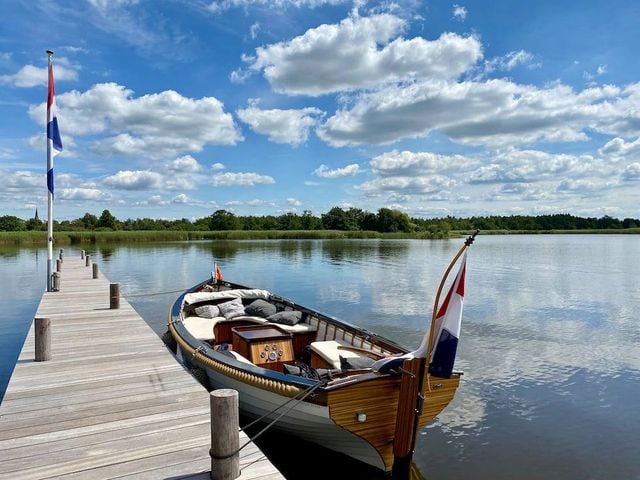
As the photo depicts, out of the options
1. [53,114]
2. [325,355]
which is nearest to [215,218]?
[53,114]

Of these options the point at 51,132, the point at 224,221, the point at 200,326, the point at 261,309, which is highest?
the point at 51,132

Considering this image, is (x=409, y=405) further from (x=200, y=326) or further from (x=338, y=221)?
(x=338, y=221)

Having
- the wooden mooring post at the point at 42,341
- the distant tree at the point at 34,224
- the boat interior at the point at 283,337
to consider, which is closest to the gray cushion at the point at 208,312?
the boat interior at the point at 283,337

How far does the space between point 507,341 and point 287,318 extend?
699 cm

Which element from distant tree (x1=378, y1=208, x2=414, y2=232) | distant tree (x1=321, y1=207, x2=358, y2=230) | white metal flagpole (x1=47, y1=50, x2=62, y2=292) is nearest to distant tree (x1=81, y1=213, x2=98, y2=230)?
distant tree (x1=321, y1=207, x2=358, y2=230)

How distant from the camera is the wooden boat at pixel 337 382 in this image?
4.85 m

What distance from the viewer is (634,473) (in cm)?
621

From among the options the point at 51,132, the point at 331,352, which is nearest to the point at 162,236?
the point at 51,132

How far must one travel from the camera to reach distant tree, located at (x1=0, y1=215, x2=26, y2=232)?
271 ft

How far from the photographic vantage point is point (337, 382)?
5.10 metres

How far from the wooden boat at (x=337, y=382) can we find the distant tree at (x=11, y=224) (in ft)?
299

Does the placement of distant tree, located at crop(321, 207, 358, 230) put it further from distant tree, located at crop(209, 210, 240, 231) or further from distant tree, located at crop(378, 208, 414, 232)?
distant tree, located at crop(209, 210, 240, 231)

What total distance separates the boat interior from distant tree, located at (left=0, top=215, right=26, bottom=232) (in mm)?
88958

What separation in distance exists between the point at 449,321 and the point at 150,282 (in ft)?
71.3
